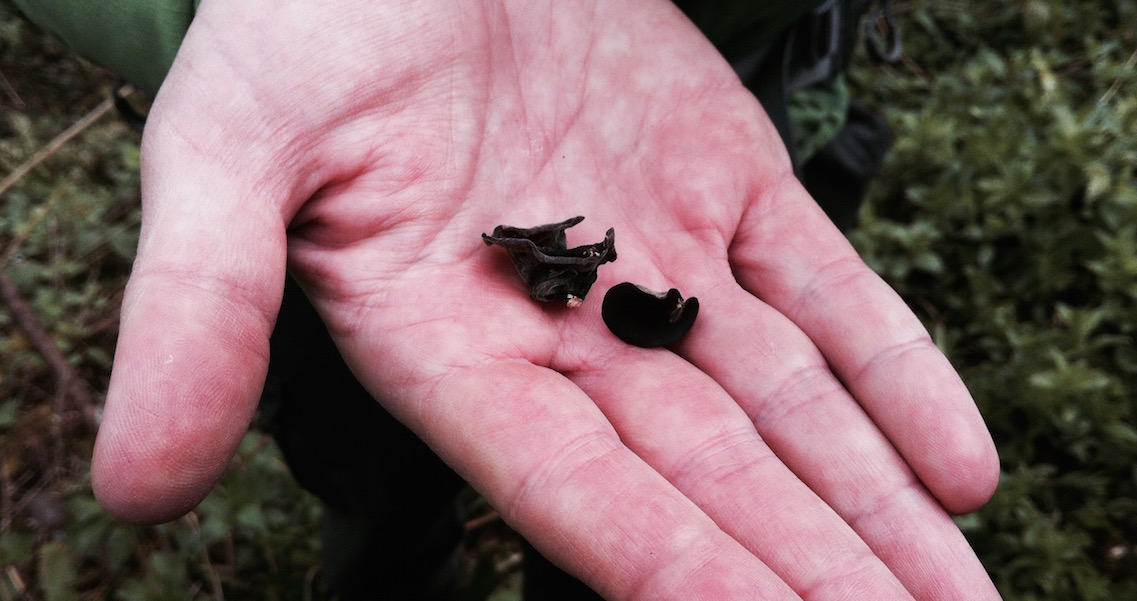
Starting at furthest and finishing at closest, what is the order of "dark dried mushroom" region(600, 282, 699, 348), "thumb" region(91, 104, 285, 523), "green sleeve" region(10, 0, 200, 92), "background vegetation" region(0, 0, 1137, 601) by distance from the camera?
"background vegetation" region(0, 0, 1137, 601) < "green sleeve" region(10, 0, 200, 92) < "dark dried mushroom" region(600, 282, 699, 348) < "thumb" region(91, 104, 285, 523)

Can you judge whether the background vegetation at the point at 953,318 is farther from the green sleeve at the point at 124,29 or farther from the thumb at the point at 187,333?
the green sleeve at the point at 124,29

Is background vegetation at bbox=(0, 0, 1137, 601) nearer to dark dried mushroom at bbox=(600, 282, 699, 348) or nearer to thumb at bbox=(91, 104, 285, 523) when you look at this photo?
thumb at bbox=(91, 104, 285, 523)

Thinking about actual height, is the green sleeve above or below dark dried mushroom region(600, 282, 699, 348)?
above

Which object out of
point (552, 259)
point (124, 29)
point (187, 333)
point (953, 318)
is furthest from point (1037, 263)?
point (124, 29)

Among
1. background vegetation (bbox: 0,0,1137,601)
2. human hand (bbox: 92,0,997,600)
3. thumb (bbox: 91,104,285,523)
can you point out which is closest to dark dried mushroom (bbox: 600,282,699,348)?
human hand (bbox: 92,0,997,600)

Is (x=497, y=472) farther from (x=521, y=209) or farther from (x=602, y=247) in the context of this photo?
(x=521, y=209)

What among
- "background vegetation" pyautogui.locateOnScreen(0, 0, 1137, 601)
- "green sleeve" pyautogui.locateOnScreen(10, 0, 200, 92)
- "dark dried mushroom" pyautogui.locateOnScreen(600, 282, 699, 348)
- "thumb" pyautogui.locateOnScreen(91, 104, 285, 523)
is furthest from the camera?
"background vegetation" pyautogui.locateOnScreen(0, 0, 1137, 601)
